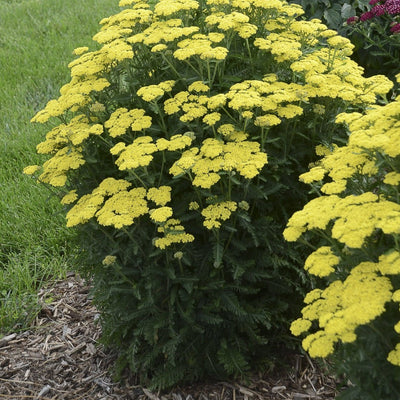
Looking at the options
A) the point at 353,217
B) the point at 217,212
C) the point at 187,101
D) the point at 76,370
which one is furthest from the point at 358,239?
the point at 76,370

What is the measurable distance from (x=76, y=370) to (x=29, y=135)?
2.46m

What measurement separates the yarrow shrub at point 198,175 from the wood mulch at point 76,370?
0.11 m

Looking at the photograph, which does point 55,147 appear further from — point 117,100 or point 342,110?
point 342,110

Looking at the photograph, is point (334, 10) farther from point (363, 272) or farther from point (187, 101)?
point (363, 272)

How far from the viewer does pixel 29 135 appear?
15.6 ft

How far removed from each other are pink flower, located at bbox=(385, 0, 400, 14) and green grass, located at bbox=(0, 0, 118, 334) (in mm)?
2486

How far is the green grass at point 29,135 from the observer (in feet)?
11.7

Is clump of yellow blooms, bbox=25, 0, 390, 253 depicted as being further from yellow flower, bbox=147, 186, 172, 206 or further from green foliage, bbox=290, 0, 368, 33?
green foliage, bbox=290, 0, 368, 33

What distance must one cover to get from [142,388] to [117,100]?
1.45m

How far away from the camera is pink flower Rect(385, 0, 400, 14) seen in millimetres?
3564

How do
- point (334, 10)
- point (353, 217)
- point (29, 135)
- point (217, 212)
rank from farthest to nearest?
point (29, 135) → point (334, 10) → point (217, 212) → point (353, 217)

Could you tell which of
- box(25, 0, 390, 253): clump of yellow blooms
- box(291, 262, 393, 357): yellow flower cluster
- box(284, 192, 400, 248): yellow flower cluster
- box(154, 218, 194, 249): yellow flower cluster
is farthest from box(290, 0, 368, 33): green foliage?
box(291, 262, 393, 357): yellow flower cluster

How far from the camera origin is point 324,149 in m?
2.47

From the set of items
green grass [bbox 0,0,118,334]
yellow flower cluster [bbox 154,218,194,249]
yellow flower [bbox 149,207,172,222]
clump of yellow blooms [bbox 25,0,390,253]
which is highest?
clump of yellow blooms [bbox 25,0,390,253]
